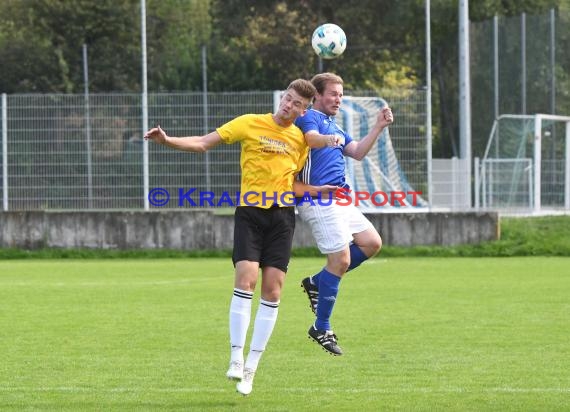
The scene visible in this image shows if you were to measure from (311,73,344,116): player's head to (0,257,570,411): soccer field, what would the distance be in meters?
1.99

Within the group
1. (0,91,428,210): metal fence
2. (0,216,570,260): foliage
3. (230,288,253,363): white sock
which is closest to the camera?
(230,288,253,363): white sock

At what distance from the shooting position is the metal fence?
895 inches

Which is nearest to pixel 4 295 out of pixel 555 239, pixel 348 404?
pixel 348 404

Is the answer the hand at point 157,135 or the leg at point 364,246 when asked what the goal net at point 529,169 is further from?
the hand at point 157,135

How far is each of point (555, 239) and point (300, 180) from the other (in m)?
14.7

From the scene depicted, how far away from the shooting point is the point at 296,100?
8.55 meters

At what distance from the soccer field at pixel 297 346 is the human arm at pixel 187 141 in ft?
5.40

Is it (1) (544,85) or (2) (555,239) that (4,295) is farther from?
(1) (544,85)

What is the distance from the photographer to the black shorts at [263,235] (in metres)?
8.48

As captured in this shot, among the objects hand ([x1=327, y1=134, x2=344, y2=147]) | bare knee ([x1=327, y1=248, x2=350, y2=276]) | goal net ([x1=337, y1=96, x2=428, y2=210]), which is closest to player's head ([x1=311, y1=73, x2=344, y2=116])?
hand ([x1=327, y1=134, x2=344, y2=147])

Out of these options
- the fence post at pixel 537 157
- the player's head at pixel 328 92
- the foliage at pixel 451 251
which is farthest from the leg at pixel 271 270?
the fence post at pixel 537 157

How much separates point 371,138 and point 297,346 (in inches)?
87.8

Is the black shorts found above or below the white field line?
above

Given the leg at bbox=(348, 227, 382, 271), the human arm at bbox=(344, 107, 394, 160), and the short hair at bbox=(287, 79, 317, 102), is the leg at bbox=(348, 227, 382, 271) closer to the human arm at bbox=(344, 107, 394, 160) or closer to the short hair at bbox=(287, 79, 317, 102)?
the human arm at bbox=(344, 107, 394, 160)
